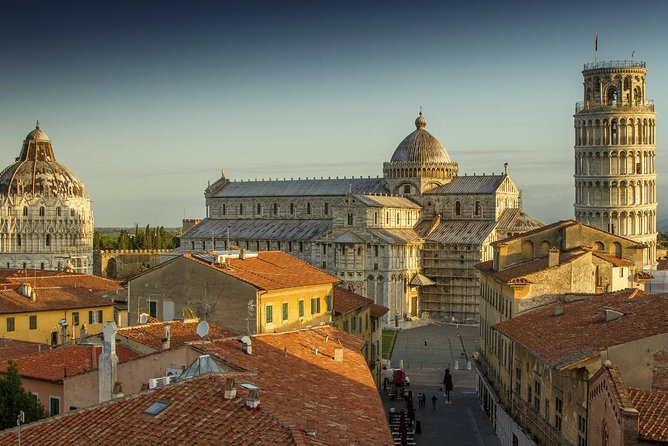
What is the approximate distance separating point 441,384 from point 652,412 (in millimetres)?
35590

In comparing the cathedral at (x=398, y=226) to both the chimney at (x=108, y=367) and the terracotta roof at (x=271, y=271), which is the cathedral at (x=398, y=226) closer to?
the terracotta roof at (x=271, y=271)

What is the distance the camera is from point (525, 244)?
1881 inches

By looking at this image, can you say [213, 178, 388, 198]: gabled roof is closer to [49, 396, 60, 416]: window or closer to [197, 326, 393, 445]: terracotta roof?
[197, 326, 393, 445]: terracotta roof

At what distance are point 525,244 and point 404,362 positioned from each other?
67.7 feet

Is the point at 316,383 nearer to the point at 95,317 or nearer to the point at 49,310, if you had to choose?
the point at 49,310

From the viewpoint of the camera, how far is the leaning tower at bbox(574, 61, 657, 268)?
319ft

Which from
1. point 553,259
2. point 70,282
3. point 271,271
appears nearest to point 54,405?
point 271,271

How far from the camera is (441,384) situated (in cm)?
5688

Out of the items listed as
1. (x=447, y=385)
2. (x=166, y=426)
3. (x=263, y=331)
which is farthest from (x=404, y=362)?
(x=166, y=426)

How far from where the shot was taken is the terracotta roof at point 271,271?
39062mm

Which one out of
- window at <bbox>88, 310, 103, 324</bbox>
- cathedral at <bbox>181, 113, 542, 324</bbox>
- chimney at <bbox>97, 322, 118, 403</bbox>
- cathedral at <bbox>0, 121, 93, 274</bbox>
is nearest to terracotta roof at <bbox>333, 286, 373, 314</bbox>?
window at <bbox>88, 310, 103, 324</bbox>

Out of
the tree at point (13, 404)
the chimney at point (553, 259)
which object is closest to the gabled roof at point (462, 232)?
the chimney at point (553, 259)

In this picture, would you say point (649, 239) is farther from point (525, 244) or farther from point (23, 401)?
point (23, 401)

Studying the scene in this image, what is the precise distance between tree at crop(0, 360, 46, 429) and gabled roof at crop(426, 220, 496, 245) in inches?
2839
